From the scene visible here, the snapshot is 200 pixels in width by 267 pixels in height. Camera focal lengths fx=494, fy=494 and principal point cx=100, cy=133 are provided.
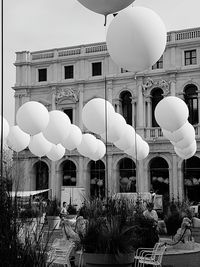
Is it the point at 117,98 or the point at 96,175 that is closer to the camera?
the point at 117,98

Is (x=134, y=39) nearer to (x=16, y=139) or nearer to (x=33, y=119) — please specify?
(x=33, y=119)

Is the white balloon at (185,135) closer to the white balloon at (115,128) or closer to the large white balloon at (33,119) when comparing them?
the white balloon at (115,128)

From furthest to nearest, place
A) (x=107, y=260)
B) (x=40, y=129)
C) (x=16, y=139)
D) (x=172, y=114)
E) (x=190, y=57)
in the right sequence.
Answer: (x=190, y=57) < (x=16, y=139) < (x=40, y=129) < (x=172, y=114) < (x=107, y=260)

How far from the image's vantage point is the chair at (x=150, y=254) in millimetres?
9055

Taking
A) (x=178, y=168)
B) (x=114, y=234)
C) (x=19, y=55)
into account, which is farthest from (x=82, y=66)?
(x=114, y=234)

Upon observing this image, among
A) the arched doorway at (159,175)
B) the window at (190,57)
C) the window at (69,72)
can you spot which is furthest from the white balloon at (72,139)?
the window at (69,72)

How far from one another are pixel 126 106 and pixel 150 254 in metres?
28.2

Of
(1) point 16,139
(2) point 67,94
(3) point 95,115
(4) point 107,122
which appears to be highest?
(2) point 67,94

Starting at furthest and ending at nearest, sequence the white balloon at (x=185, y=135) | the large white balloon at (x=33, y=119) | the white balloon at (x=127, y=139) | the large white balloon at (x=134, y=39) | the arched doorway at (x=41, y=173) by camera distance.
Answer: the arched doorway at (x=41, y=173)
the white balloon at (x=127, y=139)
the white balloon at (x=185, y=135)
the large white balloon at (x=33, y=119)
the large white balloon at (x=134, y=39)

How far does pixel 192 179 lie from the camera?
34.0 meters

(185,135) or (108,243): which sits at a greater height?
(185,135)

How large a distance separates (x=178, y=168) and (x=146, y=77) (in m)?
7.10

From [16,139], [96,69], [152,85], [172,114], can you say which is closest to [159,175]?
[152,85]

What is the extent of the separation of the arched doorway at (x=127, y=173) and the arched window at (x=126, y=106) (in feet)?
9.79
